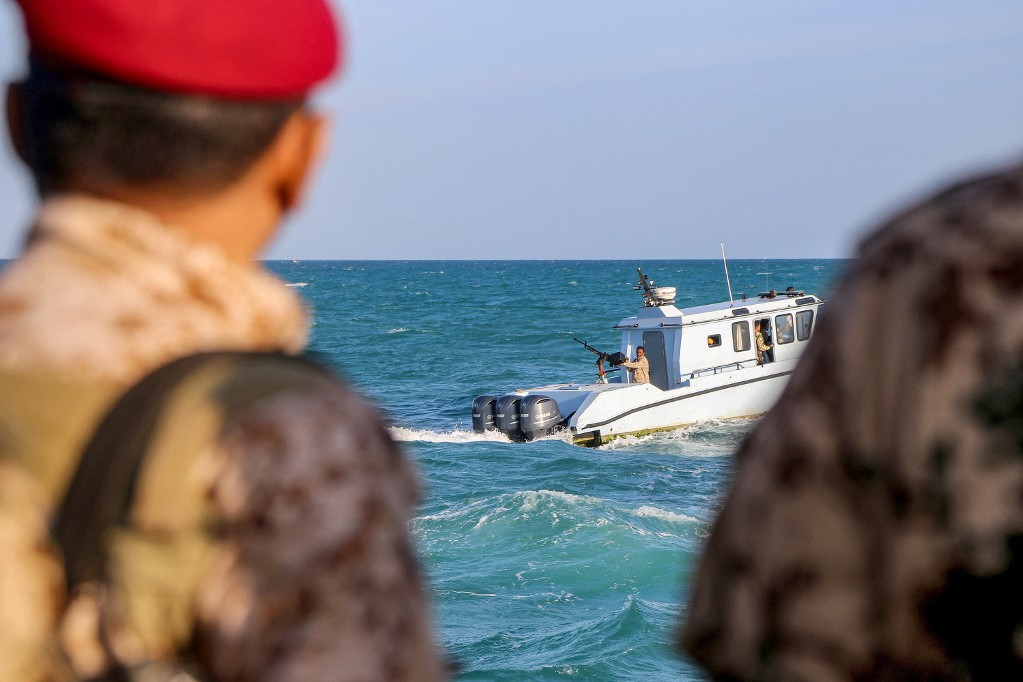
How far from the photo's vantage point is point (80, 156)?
1276 mm

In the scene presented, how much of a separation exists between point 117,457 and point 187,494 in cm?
9

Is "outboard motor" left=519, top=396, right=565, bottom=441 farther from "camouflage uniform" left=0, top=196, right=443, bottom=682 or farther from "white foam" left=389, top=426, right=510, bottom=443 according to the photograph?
"camouflage uniform" left=0, top=196, right=443, bottom=682


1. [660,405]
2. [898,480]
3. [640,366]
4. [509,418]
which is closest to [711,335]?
[640,366]

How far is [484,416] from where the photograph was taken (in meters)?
27.3

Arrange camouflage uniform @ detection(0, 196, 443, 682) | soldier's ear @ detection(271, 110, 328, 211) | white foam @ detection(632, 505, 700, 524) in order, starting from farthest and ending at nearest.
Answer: white foam @ detection(632, 505, 700, 524) < soldier's ear @ detection(271, 110, 328, 211) < camouflage uniform @ detection(0, 196, 443, 682)

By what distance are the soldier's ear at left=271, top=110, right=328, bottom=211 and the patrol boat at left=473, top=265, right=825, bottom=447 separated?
24100 mm

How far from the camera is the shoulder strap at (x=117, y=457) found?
3.72 feet

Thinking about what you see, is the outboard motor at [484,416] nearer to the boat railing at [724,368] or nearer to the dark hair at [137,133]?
the boat railing at [724,368]

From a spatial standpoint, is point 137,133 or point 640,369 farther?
point 640,369

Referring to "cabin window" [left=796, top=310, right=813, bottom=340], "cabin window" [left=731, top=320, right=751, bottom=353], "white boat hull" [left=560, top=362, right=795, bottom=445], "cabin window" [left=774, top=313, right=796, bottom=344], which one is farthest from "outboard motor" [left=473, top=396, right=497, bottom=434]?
"cabin window" [left=796, top=310, right=813, bottom=340]

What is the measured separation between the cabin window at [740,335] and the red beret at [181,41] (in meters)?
25.4

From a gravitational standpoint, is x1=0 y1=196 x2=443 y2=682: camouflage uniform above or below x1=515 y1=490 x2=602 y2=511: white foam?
above

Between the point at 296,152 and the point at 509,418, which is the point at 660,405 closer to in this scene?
the point at 509,418

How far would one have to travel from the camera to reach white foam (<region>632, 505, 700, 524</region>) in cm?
1930
